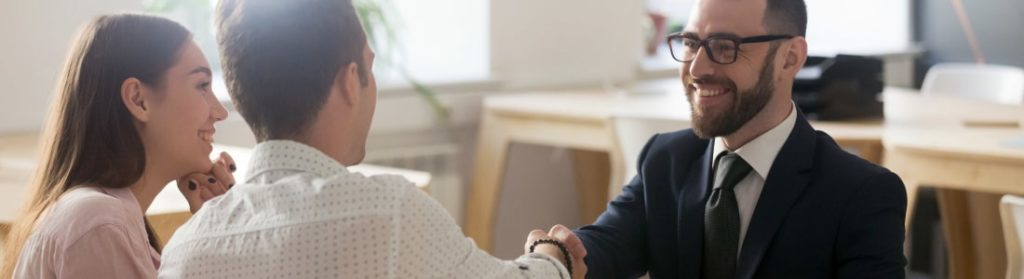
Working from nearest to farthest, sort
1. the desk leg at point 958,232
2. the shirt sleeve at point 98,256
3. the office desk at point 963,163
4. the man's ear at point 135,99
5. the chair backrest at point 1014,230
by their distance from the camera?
the shirt sleeve at point 98,256
the man's ear at point 135,99
the chair backrest at point 1014,230
the office desk at point 963,163
the desk leg at point 958,232

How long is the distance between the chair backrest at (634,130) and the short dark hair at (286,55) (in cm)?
199

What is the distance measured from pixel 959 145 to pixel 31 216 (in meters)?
2.07

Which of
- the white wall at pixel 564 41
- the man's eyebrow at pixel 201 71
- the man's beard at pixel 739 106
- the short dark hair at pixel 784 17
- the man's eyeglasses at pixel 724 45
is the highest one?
the short dark hair at pixel 784 17

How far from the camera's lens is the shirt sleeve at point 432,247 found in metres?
1.40

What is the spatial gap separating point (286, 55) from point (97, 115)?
1.72ft

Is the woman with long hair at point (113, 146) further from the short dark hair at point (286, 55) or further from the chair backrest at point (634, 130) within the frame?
the chair backrest at point (634, 130)

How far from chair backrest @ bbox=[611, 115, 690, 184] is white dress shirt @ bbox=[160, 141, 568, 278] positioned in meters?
1.95

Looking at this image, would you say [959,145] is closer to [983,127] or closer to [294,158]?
[983,127]

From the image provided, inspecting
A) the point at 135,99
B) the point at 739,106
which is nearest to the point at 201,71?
the point at 135,99

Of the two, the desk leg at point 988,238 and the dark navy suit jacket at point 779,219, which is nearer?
the dark navy suit jacket at point 779,219

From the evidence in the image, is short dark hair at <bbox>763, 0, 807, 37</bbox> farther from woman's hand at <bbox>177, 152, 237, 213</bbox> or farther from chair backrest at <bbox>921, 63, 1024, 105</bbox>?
chair backrest at <bbox>921, 63, 1024, 105</bbox>

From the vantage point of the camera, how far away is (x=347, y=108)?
146 centimetres

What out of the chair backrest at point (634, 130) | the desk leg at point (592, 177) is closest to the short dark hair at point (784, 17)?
the chair backrest at point (634, 130)

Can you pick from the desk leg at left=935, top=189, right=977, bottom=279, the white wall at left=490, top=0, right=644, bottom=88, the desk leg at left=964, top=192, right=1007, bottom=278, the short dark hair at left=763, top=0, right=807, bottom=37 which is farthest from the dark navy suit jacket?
the white wall at left=490, top=0, right=644, bottom=88
